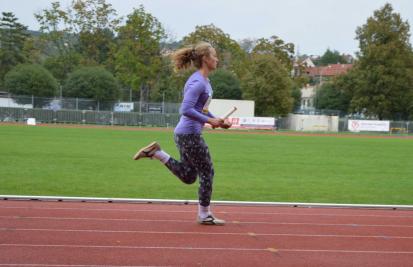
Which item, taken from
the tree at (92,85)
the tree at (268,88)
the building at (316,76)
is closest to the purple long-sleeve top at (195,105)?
the tree at (92,85)

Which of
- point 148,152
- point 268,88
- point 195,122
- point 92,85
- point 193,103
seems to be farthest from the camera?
point 268,88

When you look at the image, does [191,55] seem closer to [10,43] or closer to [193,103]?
[193,103]

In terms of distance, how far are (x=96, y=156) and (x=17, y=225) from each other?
1298 cm

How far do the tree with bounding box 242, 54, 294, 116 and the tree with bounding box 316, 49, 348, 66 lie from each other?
120m

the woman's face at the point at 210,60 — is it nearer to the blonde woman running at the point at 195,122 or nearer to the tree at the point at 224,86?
the blonde woman running at the point at 195,122

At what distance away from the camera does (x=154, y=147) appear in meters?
7.47

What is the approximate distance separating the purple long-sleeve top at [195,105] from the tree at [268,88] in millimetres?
59096

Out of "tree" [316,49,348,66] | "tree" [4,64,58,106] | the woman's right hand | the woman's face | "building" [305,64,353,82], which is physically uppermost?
"tree" [316,49,348,66]

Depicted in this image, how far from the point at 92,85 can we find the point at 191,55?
55.3 metres

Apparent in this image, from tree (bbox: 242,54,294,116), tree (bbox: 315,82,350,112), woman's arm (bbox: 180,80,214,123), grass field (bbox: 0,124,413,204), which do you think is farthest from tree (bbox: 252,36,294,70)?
woman's arm (bbox: 180,80,214,123)

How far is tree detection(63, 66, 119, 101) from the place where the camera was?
201 feet

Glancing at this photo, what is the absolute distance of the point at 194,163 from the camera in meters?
7.29

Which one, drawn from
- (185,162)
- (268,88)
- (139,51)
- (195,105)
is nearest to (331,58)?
(139,51)

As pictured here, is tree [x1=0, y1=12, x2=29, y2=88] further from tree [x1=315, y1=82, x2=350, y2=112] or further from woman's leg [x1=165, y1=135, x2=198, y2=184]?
woman's leg [x1=165, y1=135, x2=198, y2=184]
